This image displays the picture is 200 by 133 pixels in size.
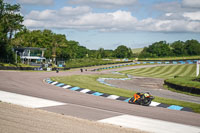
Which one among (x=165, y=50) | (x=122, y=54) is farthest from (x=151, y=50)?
(x=122, y=54)

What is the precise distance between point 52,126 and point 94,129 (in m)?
1.31

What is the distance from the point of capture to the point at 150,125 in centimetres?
903

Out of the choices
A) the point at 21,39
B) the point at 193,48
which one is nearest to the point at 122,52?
the point at 193,48

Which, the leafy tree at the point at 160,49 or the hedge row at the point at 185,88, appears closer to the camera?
the hedge row at the point at 185,88

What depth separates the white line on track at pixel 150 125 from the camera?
8.54 metres

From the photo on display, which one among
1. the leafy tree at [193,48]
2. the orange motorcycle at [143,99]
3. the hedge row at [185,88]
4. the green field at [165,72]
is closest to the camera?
→ the orange motorcycle at [143,99]

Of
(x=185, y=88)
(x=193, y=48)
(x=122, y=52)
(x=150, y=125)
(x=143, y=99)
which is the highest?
(x=193, y=48)

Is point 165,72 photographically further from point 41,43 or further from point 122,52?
point 122,52

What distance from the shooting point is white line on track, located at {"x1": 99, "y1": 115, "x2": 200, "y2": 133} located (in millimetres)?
8539

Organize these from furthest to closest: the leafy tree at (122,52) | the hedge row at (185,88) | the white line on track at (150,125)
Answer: the leafy tree at (122,52)
the hedge row at (185,88)
the white line on track at (150,125)

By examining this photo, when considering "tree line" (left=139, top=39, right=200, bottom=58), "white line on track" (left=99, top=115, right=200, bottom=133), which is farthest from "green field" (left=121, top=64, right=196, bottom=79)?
"tree line" (left=139, top=39, right=200, bottom=58)

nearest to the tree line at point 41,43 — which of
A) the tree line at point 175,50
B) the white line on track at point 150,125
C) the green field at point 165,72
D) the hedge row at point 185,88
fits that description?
the tree line at point 175,50

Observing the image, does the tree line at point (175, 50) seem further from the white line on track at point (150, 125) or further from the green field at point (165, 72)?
the white line on track at point (150, 125)

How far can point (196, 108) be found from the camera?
44.0 ft
